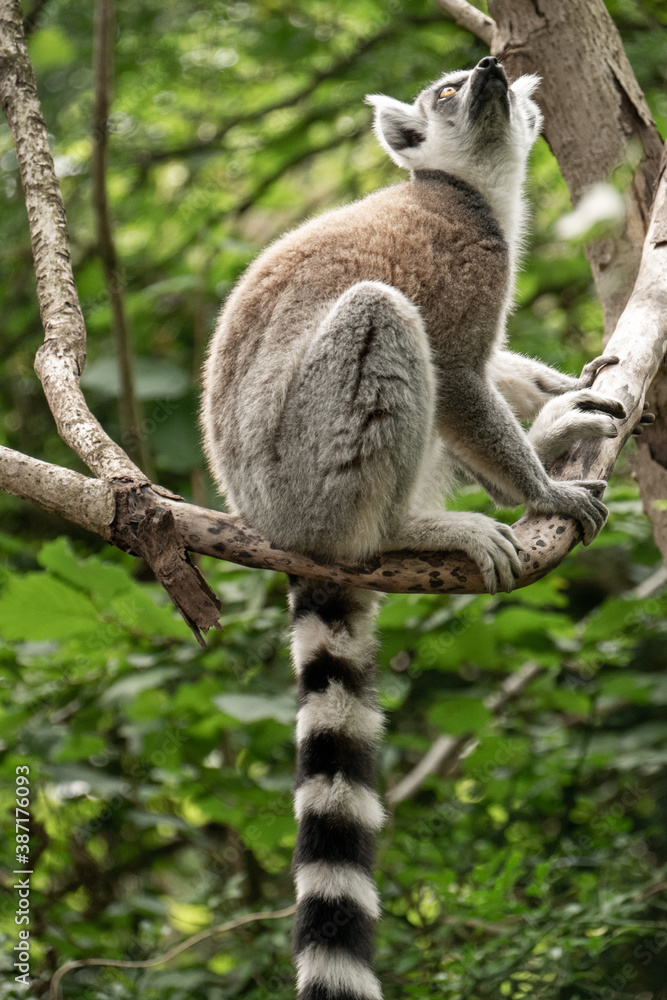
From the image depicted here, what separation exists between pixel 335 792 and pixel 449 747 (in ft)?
7.69

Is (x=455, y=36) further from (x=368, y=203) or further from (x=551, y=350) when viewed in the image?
(x=368, y=203)

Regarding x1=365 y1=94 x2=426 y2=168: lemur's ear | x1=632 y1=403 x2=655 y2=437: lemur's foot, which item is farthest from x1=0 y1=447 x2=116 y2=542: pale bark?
x1=365 y1=94 x2=426 y2=168: lemur's ear

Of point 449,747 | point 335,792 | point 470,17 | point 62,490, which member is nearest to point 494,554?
point 335,792

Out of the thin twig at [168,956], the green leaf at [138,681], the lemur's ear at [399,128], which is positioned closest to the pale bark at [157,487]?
the green leaf at [138,681]

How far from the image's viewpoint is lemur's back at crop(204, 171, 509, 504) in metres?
3.10

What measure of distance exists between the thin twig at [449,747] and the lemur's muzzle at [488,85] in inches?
113

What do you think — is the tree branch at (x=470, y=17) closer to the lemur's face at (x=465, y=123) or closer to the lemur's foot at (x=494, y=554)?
the lemur's face at (x=465, y=123)

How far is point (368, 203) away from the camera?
3.57 meters

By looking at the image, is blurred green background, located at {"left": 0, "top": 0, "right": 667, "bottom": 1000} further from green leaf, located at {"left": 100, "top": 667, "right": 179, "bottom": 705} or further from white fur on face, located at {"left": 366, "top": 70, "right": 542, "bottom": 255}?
white fur on face, located at {"left": 366, "top": 70, "right": 542, "bottom": 255}

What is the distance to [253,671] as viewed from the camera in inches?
145

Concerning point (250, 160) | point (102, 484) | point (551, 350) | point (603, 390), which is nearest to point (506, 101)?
point (603, 390)

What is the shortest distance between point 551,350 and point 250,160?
281 centimetres

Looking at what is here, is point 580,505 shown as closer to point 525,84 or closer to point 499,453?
point 499,453

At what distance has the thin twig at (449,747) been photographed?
15.5ft
